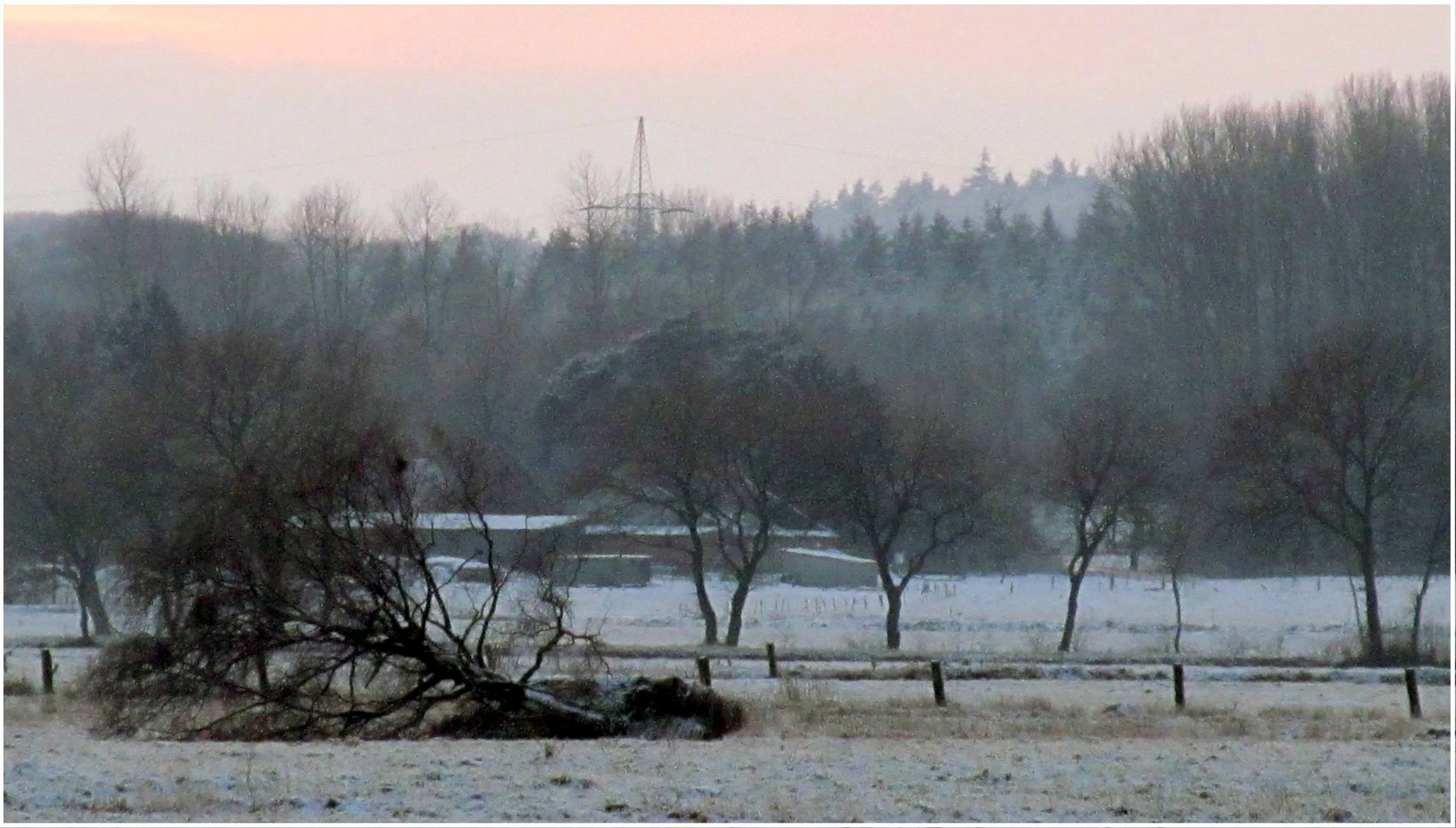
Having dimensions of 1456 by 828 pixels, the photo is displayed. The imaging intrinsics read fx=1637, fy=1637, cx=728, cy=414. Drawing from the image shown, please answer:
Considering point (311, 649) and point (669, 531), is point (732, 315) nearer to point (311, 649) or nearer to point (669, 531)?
point (669, 531)

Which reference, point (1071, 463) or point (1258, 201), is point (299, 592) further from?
point (1258, 201)

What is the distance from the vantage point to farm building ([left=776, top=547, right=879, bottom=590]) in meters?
67.4

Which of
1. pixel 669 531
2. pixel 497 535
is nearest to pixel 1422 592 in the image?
pixel 669 531

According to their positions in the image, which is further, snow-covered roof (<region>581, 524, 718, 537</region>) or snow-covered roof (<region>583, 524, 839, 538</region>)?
snow-covered roof (<region>581, 524, 718, 537</region>)

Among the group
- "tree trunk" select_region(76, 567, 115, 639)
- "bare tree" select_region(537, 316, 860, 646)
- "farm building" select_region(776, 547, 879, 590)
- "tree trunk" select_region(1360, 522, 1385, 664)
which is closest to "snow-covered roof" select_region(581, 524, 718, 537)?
"bare tree" select_region(537, 316, 860, 646)

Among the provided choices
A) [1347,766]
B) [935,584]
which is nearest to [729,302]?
[935,584]

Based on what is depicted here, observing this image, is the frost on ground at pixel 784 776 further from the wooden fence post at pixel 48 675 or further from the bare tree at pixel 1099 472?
the bare tree at pixel 1099 472

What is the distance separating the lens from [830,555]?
225 ft

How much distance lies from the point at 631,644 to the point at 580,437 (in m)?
29.4

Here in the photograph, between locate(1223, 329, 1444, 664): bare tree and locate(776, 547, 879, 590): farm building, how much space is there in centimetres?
1884

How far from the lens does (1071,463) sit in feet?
178

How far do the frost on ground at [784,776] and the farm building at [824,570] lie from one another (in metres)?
43.2

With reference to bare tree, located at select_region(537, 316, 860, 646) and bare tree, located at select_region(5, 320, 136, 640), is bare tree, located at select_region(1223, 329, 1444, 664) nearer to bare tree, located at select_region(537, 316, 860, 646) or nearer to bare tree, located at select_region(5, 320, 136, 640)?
bare tree, located at select_region(537, 316, 860, 646)

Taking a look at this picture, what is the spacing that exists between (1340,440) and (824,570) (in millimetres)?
24659
